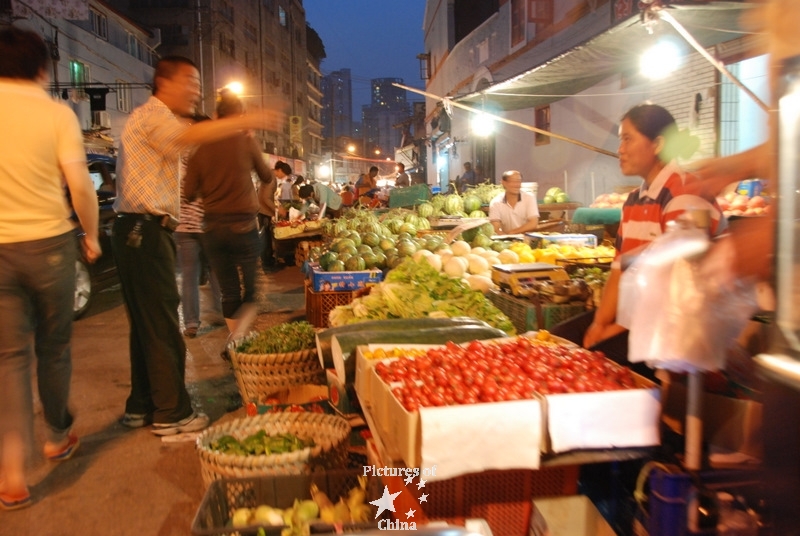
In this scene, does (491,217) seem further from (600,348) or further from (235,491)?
(235,491)

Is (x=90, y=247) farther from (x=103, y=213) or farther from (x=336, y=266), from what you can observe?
(x=103, y=213)

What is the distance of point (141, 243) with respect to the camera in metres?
3.97

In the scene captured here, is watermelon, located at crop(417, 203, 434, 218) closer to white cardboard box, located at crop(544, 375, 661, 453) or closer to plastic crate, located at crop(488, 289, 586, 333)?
plastic crate, located at crop(488, 289, 586, 333)

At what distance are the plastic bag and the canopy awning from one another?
127 inches

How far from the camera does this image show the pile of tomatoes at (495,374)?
256 centimetres

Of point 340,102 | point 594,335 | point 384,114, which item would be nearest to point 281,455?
point 594,335

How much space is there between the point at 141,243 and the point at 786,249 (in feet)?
11.9

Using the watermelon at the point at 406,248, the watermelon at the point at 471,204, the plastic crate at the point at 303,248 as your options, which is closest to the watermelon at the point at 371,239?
the watermelon at the point at 406,248

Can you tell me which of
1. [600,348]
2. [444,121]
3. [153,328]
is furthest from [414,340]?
[444,121]

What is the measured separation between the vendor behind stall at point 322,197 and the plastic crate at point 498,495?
11.9 metres

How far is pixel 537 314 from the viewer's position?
4.50 meters

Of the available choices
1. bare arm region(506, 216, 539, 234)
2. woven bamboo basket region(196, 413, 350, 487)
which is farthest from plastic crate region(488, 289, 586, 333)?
bare arm region(506, 216, 539, 234)

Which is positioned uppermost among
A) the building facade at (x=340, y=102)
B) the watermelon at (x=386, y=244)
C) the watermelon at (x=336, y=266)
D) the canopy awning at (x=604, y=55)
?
the building facade at (x=340, y=102)

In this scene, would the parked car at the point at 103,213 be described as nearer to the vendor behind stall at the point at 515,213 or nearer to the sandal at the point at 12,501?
the sandal at the point at 12,501
